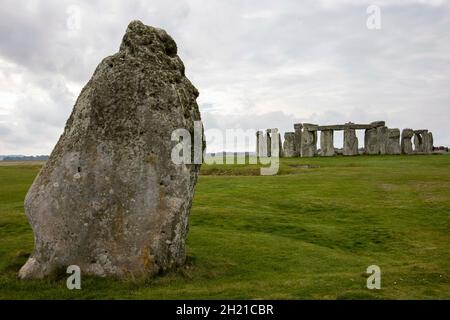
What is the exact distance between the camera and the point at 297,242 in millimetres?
16453

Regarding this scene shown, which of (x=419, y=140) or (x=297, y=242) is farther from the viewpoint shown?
(x=419, y=140)

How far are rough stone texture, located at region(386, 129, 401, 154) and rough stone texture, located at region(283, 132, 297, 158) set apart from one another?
11.7 metres

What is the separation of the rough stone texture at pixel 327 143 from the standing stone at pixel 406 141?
26.8 feet

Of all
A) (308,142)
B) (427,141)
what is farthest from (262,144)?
(427,141)

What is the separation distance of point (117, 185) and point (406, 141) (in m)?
52.9

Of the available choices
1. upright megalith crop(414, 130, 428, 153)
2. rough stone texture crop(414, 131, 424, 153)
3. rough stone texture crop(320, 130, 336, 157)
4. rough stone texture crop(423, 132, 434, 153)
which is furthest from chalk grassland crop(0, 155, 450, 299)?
rough stone texture crop(423, 132, 434, 153)

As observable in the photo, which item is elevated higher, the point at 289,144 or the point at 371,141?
the point at 371,141

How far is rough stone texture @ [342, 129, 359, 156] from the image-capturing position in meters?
58.8

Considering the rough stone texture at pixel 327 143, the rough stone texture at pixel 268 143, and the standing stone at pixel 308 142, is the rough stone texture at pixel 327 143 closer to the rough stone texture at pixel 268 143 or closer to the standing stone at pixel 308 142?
the standing stone at pixel 308 142

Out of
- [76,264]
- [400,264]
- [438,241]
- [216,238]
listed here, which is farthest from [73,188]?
[438,241]

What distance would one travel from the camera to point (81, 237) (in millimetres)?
11055

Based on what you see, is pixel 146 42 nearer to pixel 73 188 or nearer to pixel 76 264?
pixel 73 188

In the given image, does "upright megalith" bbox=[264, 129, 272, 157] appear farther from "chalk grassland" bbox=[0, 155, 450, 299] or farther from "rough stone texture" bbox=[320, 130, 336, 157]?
"chalk grassland" bbox=[0, 155, 450, 299]

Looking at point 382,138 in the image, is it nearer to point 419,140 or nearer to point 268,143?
point 419,140
